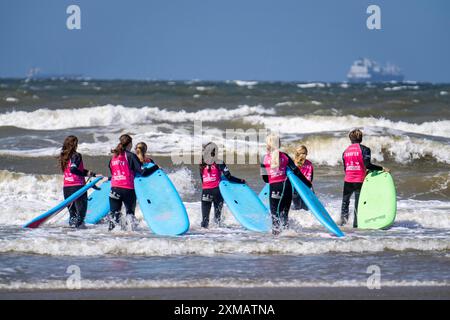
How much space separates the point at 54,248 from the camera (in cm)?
847

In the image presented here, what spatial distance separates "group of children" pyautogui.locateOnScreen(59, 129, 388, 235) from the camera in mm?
9234

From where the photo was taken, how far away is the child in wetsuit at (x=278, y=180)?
915 cm

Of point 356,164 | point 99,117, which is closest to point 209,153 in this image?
point 356,164

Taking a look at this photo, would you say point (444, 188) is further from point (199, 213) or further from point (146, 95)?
point (146, 95)

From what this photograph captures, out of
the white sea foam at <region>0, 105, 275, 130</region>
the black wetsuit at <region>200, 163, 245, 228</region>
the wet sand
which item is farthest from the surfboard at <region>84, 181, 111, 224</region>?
Answer: the white sea foam at <region>0, 105, 275, 130</region>

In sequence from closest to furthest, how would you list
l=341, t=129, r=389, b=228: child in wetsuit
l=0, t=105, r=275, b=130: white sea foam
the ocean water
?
the ocean water < l=341, t=129, r=389, b=228: child in wetsuit < l=0, t=105, r=275, b=130: white sea foam

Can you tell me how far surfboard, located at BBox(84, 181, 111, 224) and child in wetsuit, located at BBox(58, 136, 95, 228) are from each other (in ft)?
1.30

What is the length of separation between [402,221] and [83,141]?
10.4 m

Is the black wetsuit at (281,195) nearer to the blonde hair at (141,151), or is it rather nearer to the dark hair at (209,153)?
the dark hair at (209,153)

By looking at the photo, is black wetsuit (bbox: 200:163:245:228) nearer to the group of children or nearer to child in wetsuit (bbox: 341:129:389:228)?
the group of children

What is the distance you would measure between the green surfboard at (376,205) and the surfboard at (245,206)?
1.28 meters

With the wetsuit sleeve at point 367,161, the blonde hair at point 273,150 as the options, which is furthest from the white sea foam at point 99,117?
the blonde hair at point 273,150

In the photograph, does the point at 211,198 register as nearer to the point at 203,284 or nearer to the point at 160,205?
the point at 160,205
